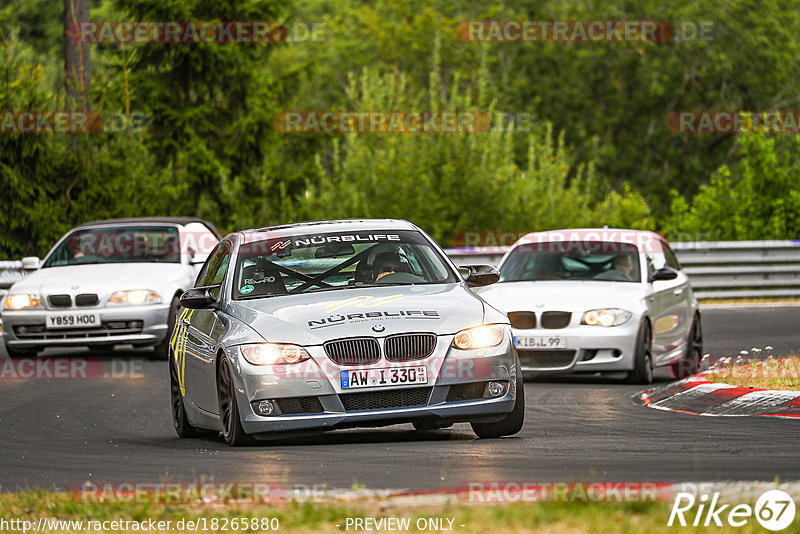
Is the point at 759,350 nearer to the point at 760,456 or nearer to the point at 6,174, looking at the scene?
Result: the point at 760,456

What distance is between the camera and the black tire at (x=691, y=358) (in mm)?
16188

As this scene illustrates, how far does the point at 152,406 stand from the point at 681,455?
6336mm

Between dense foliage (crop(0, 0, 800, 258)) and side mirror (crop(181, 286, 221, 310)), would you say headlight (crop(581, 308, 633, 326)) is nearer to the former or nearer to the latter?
side mirror (crop(181, 286, 221, 310))

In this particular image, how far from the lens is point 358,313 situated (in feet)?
32.0

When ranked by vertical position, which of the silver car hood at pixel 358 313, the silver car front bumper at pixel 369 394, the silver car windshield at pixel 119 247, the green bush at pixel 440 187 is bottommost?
the green bush at pixel 440 187

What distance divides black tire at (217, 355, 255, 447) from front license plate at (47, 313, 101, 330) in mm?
8139

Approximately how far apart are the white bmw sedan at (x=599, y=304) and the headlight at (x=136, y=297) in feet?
13.4

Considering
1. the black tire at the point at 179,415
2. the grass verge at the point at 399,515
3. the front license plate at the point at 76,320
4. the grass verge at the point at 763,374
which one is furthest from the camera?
the front license plate at the point at 76,320

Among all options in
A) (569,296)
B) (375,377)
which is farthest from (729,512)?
(569,296)

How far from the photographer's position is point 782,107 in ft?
205

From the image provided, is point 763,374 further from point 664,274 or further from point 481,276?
point 481,276

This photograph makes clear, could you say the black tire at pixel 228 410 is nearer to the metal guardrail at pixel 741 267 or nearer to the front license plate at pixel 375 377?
the front license plate at pixel 375 377

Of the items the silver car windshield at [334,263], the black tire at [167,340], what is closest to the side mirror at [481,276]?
the silver car windshield at [334,263]

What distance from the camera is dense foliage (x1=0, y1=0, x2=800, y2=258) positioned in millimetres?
27969
